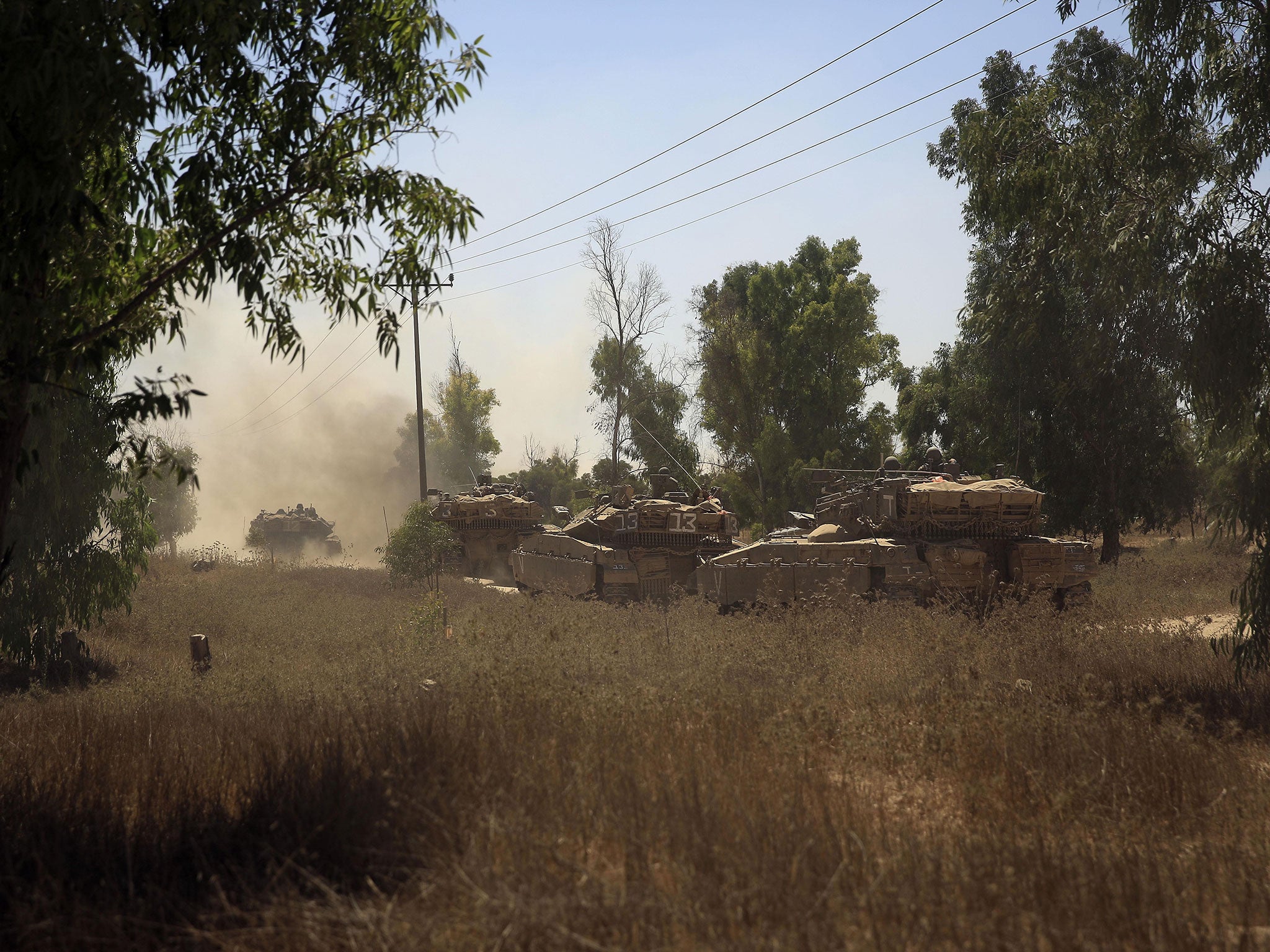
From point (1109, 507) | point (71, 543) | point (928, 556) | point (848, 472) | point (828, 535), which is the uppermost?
point (848, 472)

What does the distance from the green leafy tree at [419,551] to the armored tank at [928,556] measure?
1090cm

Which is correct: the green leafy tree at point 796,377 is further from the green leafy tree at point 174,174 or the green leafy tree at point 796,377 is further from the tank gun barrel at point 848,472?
the green leafy tree at point 174,174

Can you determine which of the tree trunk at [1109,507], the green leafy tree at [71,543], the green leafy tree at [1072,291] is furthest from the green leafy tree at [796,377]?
the green leafy tree at [71,543]

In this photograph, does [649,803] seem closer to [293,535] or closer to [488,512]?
[488,512]

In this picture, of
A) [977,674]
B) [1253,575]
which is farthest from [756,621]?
[1253,575]

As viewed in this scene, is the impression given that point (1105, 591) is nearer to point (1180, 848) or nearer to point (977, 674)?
point (977, 674)

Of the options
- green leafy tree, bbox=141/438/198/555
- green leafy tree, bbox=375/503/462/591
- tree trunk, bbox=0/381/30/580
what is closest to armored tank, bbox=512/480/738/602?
green leafy tree, bbox=375/503/462/591

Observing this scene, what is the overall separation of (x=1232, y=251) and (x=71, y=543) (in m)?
12.6

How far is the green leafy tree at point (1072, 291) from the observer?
9.30 metres

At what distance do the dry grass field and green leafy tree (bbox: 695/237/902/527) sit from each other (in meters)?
25.7

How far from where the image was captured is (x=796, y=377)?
120 feet

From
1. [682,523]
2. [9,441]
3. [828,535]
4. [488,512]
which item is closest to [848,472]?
[682,523]

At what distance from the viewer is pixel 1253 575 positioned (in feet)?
27.6

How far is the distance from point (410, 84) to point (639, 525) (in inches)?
507
